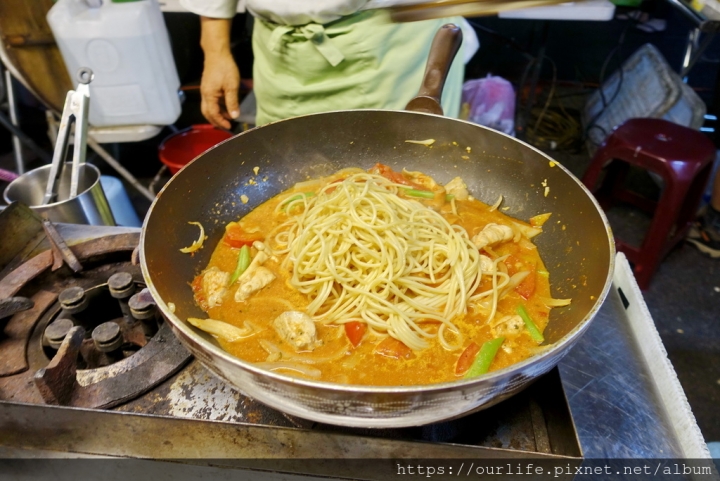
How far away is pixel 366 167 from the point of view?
8.23ft

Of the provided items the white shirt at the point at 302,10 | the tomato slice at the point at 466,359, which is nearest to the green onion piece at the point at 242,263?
the tomato slice at the point at 466,359

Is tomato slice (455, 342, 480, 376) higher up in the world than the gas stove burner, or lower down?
lower down

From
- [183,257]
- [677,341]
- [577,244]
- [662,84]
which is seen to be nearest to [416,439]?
[577,244]

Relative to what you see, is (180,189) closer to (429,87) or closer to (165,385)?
(165,385)

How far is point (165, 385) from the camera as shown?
1546 mm

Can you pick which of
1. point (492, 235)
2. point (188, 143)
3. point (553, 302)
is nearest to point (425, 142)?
point (492, 235)

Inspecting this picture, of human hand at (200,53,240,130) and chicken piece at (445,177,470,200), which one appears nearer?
chicken piece at (445,177,470,200)

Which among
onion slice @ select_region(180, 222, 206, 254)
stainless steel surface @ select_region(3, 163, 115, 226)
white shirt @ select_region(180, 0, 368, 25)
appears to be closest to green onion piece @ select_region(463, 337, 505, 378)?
onion slice @ select_region(180, 222, 206, 254)

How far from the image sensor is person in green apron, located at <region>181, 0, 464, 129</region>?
8.42 ft

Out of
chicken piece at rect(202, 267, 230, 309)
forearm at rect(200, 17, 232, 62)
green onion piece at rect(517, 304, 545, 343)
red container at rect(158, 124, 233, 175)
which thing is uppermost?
forearm at rect(200, 17, 232, 62)

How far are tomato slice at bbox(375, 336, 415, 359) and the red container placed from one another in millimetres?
3719

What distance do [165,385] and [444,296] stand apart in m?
1.06

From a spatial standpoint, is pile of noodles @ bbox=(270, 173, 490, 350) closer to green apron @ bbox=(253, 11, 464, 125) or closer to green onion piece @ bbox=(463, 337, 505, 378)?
green onion piece @ bbox=(463, 337, 505, 378)

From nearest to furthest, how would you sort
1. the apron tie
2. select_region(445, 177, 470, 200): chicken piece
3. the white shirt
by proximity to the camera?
select_region(445, 177, 470, 200): chicken piece
the white shirt
the apron tie
